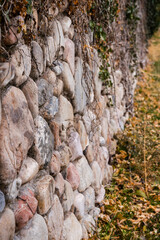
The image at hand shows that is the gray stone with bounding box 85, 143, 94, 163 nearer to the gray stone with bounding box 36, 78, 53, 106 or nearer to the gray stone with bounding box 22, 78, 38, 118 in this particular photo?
the gray stone with bounding box 36, 78, 53, 106

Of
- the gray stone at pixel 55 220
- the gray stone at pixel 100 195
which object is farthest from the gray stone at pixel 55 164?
the gray stone at pixel 100 195

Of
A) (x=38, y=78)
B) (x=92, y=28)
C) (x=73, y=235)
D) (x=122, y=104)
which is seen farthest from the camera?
(x=122, y=104)

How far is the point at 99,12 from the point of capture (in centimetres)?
298

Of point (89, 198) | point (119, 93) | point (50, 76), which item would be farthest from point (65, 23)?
point (119, 93)

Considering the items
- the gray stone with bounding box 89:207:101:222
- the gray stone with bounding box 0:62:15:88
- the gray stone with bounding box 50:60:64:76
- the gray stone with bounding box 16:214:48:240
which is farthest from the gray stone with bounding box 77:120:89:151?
the gray stone with bounding box 0:62:15:88

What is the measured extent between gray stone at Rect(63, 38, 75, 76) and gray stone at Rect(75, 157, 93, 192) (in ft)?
2.90

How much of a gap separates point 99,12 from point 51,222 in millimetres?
2377

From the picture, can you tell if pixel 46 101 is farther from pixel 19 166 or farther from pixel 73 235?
pixel 73 235

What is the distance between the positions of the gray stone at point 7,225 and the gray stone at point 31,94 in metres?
0.61

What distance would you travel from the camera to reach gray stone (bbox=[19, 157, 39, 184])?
1508 mm

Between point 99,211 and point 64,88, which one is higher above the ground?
point 64,88

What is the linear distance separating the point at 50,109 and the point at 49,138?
0.72 ft

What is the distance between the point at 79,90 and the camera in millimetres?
2408

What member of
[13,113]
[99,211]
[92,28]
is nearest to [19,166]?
[13,113]
